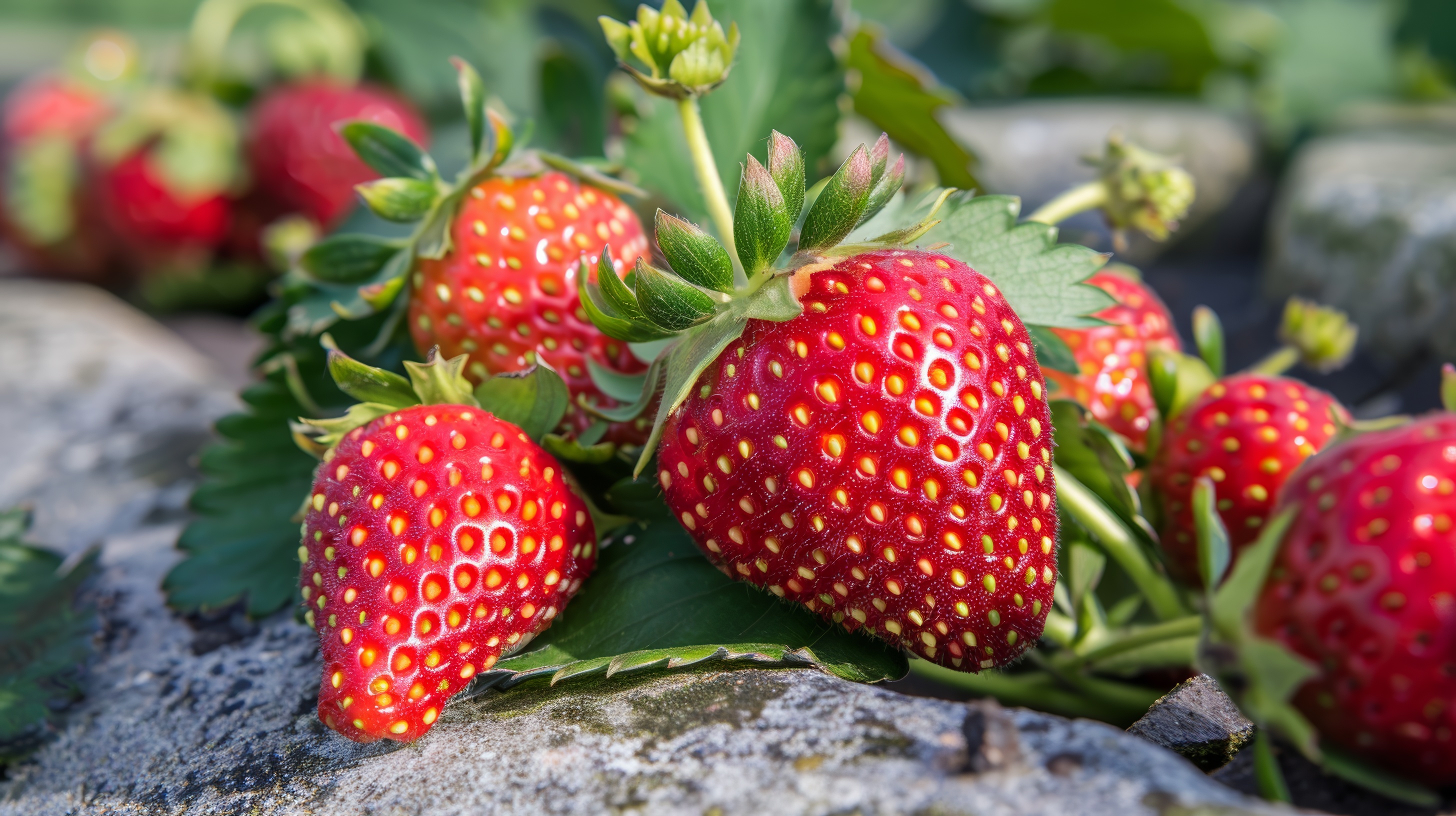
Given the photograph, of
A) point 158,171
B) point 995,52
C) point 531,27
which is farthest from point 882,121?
point 158,171

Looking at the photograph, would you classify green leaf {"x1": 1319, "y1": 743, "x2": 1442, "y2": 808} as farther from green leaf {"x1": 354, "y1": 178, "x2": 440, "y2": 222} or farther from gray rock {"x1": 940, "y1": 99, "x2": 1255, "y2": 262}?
gray rock {"x1": 940, "y1": 99, "x2": 1255, "y2": 262}

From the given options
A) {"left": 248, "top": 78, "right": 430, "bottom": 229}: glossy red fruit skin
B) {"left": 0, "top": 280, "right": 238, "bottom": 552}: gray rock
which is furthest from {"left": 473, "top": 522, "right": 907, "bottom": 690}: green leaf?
{"left": 248, "top": 78, "right": 430, "bottom": 229}: glossy red fruit skin

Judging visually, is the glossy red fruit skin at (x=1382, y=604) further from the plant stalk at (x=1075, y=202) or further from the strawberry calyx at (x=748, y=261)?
the plant stalk at (x=1075, y=202)

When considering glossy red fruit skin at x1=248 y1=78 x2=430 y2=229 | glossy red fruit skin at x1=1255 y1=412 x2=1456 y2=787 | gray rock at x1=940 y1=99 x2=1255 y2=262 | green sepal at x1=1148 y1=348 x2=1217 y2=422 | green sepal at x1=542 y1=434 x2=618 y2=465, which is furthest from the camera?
glossy red fruit skin at x1=248 y1=78 x2=430 y2=229

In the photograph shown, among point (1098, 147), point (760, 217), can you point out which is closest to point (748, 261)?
point (760, 217)

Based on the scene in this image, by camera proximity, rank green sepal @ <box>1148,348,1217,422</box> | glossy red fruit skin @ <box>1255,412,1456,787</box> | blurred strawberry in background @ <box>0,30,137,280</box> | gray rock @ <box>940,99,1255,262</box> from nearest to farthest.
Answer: glossy red fruit skin @ <box>1255,412,1456,787</box>, green sepal @ <box>1148,348,1217,422</box>, gray rock @ <box>940,99,1255,262</box>, blurred strawberry in background @ <box>0,30,137,280</box>

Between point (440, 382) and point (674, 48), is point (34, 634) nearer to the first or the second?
point (440, 382)
